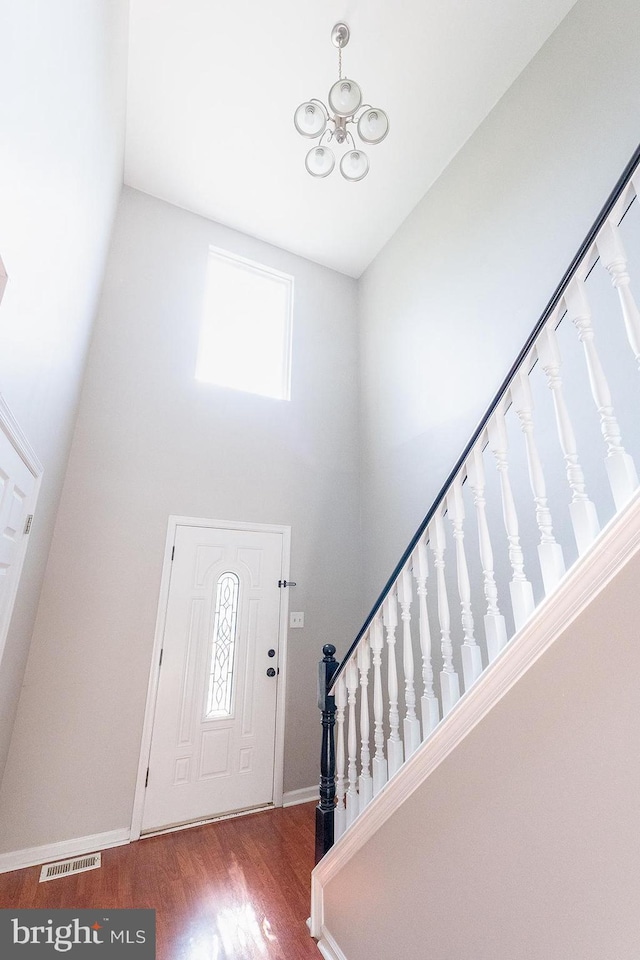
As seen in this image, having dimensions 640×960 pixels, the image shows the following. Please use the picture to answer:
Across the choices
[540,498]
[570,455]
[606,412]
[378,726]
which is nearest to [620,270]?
[606,412]

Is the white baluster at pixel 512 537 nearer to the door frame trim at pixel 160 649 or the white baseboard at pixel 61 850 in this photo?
the door frame trim at pixel 160 649

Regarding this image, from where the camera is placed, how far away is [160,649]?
9.43 feet

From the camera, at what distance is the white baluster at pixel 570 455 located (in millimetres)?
1121

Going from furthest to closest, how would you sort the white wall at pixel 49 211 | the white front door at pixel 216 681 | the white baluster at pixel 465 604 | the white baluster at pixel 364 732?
the white front door at pixel 216 681 < the white baluster at pixel 364 732 < the white baluster at pixel 465 604 < the white wall at pixel 49 211

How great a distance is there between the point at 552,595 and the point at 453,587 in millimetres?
1716

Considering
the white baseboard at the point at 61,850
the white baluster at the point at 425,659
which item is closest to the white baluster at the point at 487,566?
the white baluster at the point at 425,659

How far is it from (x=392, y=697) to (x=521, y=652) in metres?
0.76

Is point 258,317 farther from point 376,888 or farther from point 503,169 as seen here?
point 376,888

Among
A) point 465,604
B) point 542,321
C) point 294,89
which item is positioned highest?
point 294,89

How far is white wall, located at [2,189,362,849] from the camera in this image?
100 inches

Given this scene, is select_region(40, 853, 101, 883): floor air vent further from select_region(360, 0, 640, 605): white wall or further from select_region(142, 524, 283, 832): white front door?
select_region(360, 0, 640, 605): white wall

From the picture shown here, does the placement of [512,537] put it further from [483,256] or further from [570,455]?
[483,256]

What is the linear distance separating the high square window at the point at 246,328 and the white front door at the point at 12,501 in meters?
1.95

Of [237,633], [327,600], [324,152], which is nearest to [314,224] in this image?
[324,152]
